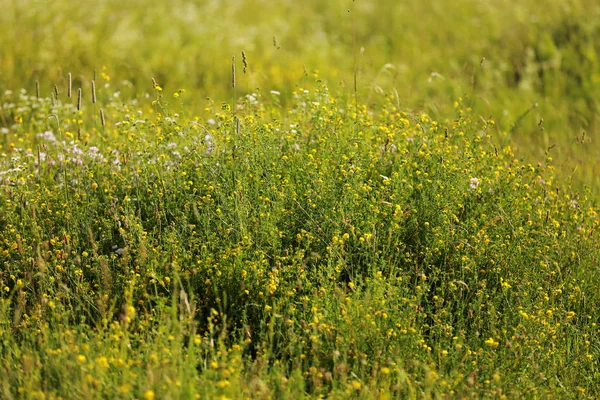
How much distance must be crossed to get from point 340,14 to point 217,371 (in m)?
8.24

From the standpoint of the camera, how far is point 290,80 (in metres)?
7.40

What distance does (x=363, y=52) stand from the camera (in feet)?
25.3

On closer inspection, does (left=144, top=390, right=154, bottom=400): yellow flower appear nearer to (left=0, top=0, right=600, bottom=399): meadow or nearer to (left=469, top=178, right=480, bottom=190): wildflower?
(left=0, top=0, right=600, bottom=399): meadow

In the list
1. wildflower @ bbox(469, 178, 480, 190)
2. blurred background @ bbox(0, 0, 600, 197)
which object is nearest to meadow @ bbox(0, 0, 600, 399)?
wildflower @ bbox(469, 178, 480, 190)

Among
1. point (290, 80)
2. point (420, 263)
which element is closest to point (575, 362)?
point (420, 263)

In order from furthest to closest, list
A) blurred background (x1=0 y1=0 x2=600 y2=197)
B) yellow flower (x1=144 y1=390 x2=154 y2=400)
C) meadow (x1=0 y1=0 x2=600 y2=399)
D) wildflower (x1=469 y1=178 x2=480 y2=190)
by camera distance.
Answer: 1. blurred background (x1=0 y1=0 x2=600 y2=197)
2. wildflower (x1=469 y1=178 x2=480 y2=190)
3. meadow (x1=0 y1=0 x2=600 y2=399)
4. yellow flower (x1=144 y1=390 x2=154 y2=400)

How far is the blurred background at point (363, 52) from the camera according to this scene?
21.0 feet

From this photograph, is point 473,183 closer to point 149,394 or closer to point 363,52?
point 149,394

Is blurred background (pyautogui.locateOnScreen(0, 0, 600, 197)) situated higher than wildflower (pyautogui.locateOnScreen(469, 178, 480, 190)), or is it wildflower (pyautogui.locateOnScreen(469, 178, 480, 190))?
blurred background (pyautogui.locateOnScreen(0, 0, 600, 197))

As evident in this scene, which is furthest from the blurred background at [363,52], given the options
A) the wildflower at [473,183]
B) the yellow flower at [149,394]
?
the yellow flower at [149,394]

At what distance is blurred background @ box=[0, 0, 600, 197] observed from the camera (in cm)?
641

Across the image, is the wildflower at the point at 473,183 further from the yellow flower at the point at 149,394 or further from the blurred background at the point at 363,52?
the yellow flower at the point at 149,394

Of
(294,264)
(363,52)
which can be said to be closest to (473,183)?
(294,264)

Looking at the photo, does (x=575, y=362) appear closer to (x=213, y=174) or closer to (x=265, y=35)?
(x=213, y=174)
